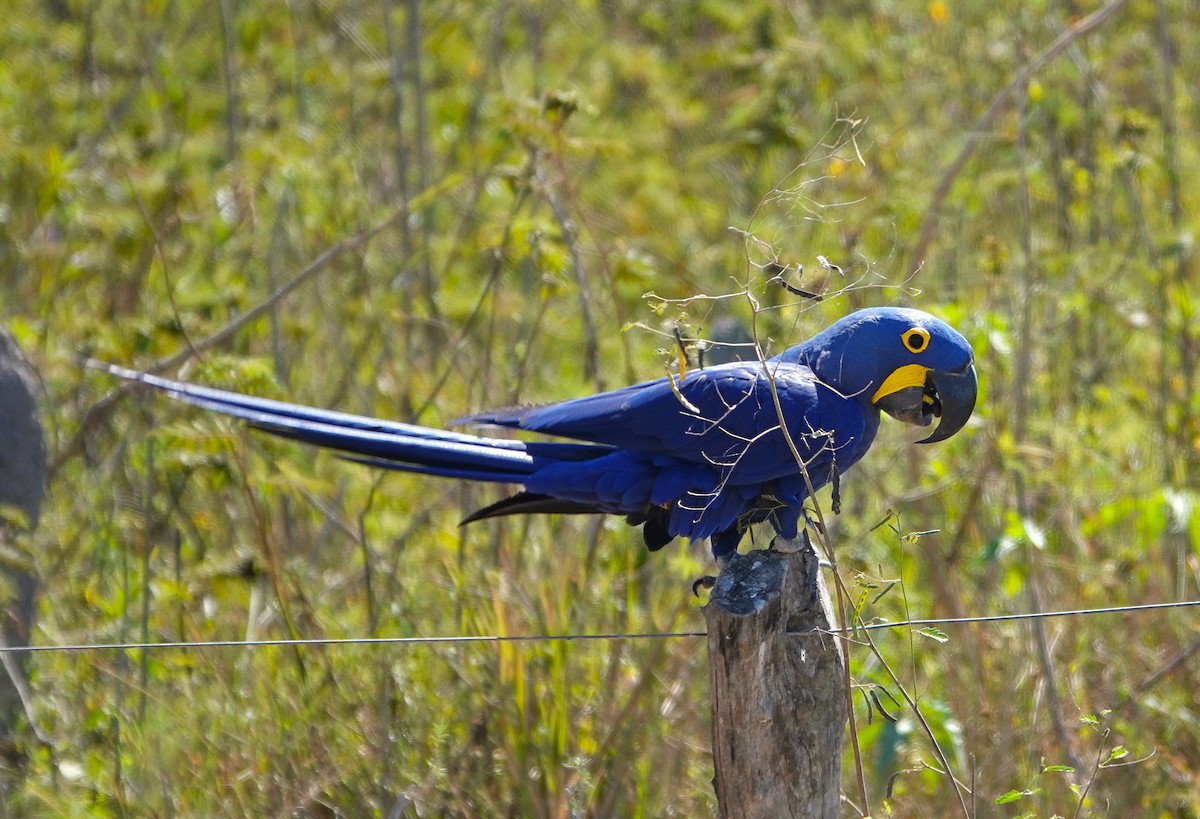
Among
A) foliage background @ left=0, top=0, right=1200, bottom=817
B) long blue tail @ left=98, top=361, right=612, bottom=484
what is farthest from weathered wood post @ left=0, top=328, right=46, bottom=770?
long blue tail @ left=98, top=361, right=612, bottom=484

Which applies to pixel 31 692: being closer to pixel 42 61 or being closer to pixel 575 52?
pixel 42 61

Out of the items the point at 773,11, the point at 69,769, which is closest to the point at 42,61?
the point at 773,11

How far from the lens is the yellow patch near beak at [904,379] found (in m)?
2.94

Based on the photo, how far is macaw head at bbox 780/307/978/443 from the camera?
9.54 ft

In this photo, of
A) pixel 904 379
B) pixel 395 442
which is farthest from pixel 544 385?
pixel 904 379

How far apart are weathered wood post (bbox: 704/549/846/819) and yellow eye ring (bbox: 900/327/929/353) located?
2.26 feet

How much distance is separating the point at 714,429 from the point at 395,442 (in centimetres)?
74

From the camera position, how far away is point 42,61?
20.9ft

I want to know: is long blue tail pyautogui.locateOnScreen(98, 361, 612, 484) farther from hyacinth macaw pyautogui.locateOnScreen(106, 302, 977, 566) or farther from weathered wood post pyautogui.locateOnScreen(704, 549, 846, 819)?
weathered wood post pyautogui.locateOnScreen(704, 549, 846, 819)

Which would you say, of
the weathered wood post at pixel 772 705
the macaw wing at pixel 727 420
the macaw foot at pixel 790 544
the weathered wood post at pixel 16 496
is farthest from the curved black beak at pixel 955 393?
the weathered wood post at pixel 16 496

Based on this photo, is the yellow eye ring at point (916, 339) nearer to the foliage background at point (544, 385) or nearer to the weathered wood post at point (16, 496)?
the foliage background at point (544, 385)

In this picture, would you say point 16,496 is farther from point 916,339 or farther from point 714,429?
point 916,339

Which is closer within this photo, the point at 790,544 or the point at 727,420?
the point at 790,544

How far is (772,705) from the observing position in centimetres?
245
